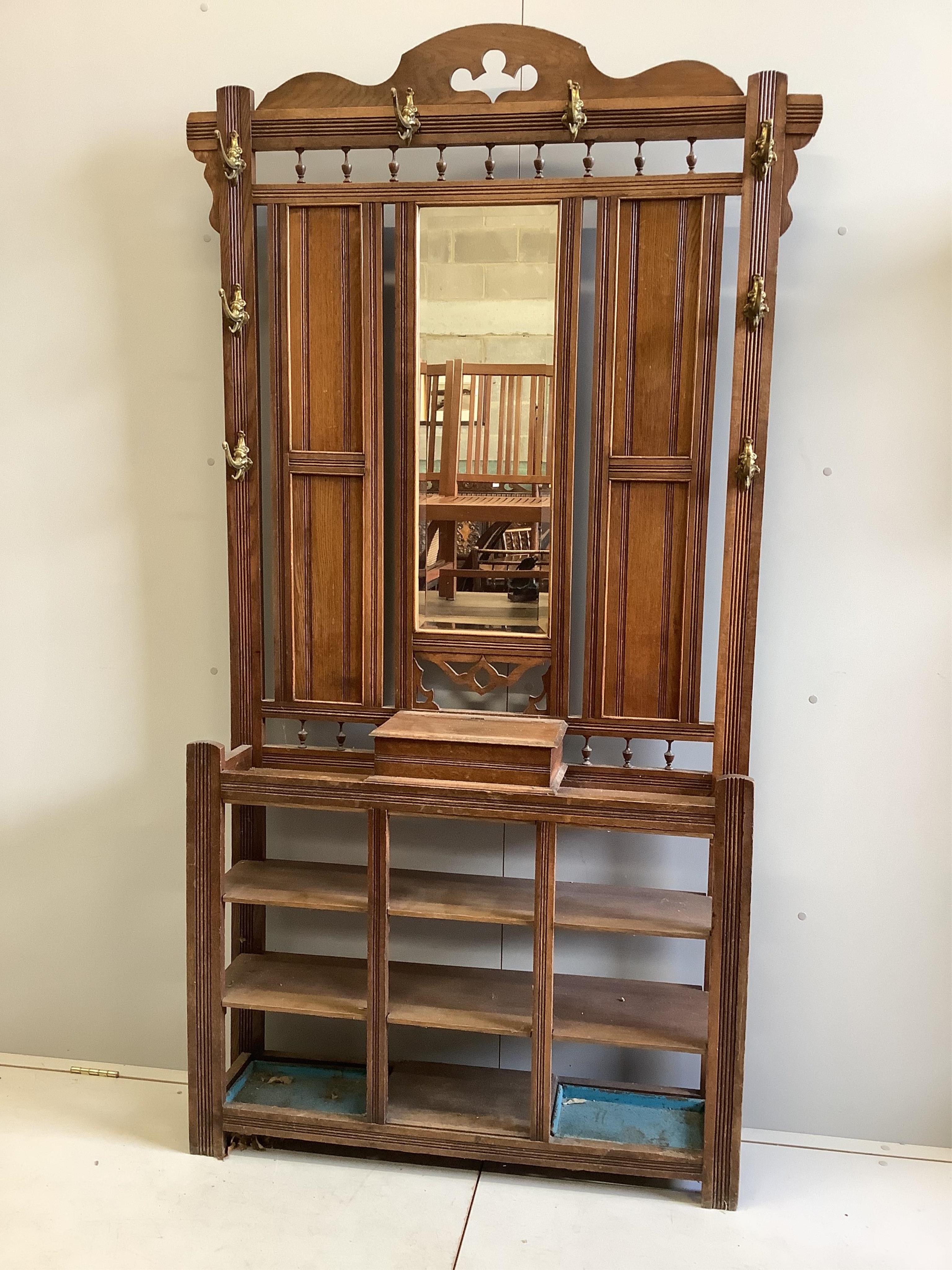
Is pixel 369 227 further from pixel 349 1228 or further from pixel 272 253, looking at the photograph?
pixel 349 1228

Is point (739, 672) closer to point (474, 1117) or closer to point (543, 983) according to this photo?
point (543, 983)

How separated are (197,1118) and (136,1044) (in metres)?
0.55

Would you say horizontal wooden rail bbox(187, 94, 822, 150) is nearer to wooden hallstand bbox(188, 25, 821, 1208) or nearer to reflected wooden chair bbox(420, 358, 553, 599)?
wooden hallstand bbox(188, 25, 821, 1208)

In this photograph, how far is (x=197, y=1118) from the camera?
2500 millimetres

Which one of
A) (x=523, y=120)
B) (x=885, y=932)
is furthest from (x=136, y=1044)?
(x=523, y=120)

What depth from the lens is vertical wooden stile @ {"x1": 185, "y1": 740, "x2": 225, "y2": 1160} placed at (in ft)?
8.00

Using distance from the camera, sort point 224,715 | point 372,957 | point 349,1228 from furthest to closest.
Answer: point 224,715
point 372,957
point 349,1228

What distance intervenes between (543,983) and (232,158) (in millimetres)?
2022

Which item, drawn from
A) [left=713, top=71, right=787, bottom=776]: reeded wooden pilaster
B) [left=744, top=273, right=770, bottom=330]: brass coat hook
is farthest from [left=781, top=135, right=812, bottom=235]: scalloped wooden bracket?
[left=744, top=273, right=770, bottom=330]: brass coat hook

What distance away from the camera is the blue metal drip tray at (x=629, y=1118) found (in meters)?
2.40

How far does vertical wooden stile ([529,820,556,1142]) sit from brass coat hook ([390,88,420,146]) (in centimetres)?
159

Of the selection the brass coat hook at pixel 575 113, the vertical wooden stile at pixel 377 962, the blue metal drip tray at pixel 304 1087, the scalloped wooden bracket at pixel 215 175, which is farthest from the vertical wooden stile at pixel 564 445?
the blue metal drip tray at pixel 304 1087

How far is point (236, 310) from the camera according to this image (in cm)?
248

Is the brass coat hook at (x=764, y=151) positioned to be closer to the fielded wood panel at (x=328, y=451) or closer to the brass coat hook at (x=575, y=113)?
the brass coat hook at (x=575, y=113)
